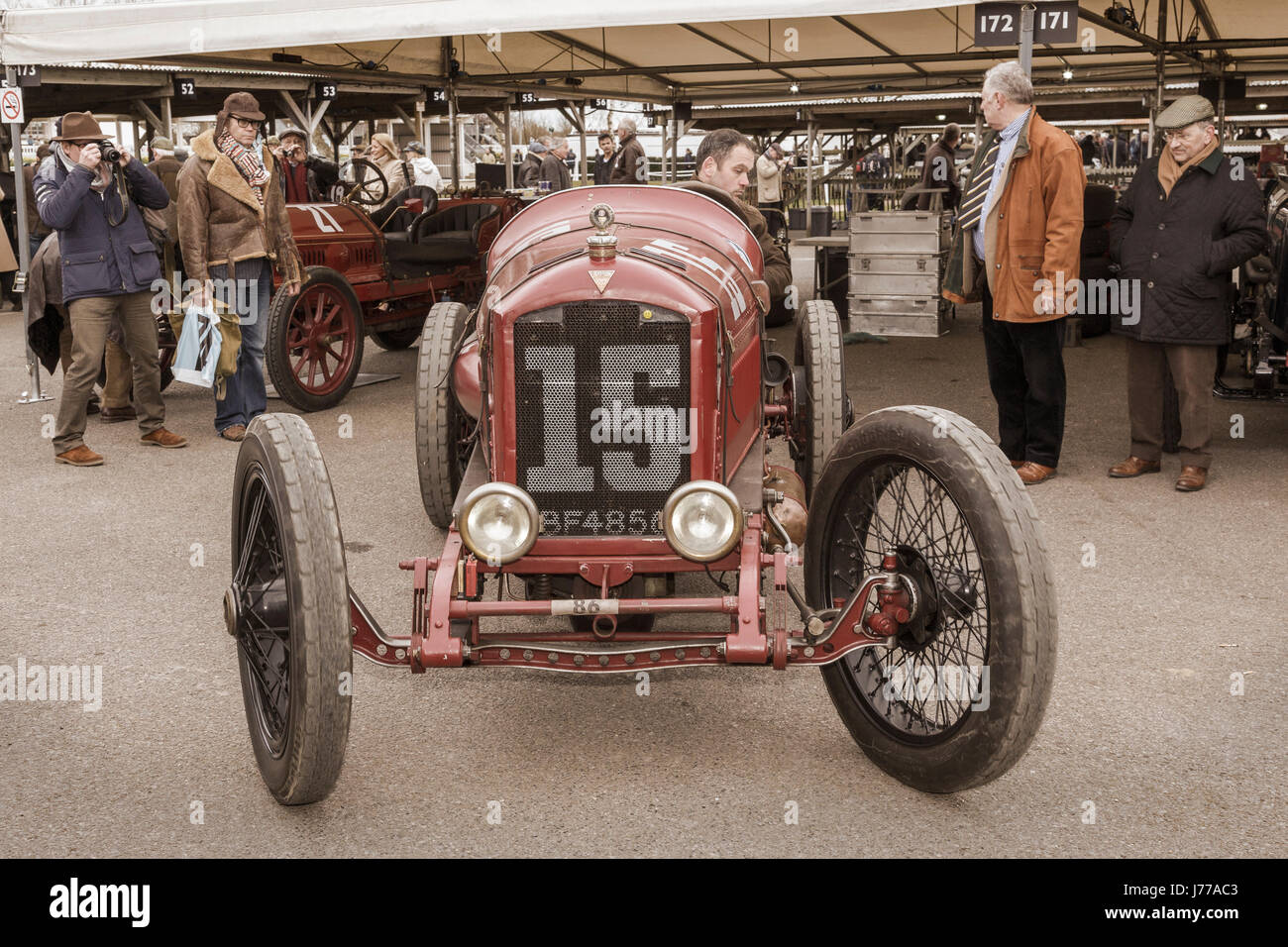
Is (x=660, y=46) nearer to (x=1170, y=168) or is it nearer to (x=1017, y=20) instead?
(x=1017, y=20)

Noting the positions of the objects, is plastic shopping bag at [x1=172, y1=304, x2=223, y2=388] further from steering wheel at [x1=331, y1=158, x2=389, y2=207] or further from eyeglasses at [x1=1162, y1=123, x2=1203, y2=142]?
eyeglasses at [x1=1162, y1=123, x2=1203, y2=142]

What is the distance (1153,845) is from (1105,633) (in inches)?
56.7

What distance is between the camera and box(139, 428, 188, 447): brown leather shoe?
726cm

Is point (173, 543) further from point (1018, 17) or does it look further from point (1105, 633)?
point (1018, 17)

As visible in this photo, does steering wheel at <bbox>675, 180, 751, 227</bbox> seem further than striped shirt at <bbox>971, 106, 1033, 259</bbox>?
No

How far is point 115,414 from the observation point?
8.02m

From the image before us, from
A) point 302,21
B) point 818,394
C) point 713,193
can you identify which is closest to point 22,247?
point 302,21

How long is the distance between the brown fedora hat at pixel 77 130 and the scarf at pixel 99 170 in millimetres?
58

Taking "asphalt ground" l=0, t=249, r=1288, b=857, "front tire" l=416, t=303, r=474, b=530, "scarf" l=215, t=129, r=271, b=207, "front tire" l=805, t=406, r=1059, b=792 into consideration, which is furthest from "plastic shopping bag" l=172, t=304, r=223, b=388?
"front tire" l=805, t=406, r=1059, b=792

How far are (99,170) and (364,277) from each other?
2495 mm

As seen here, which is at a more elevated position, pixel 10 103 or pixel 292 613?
pixel 10 103

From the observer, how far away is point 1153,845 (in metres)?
2.89

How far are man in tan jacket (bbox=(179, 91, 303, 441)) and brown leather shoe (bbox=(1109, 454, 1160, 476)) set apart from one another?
4450 mm

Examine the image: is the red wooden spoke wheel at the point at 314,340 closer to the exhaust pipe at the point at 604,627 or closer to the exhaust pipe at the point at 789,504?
the exhaust pipe at the point at 789,504
